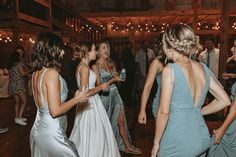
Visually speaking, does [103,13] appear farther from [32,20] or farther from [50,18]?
[32,20]

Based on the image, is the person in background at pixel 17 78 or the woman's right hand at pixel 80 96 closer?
the woman's right hand at pixel 80 96

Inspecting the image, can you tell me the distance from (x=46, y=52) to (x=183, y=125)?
39.6 inches

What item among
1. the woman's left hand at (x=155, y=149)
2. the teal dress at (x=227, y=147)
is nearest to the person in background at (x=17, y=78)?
the teal dress at (x=227, y=147)

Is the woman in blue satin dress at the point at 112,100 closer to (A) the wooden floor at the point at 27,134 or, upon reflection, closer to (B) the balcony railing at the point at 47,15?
(A) the wooden floor at the point at 27,134

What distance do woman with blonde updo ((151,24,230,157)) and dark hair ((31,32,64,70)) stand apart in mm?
745

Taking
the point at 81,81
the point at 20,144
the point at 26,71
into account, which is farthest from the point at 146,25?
the point at 81,81

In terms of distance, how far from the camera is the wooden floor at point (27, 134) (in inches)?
169

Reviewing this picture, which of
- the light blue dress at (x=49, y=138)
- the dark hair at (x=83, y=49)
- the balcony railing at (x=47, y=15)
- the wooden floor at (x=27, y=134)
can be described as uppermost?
the balcony railing at (x=47, y=15)

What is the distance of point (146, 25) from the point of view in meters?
15.0

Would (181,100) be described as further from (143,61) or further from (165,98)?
(143,61)

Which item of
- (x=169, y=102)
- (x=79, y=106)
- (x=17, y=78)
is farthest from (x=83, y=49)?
(x=17, y=78)

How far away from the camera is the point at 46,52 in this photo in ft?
6.65

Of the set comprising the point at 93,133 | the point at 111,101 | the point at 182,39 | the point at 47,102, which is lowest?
the point at 93,133

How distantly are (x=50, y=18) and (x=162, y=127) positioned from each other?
8.63 meters
